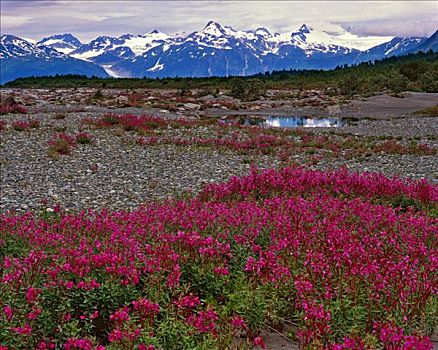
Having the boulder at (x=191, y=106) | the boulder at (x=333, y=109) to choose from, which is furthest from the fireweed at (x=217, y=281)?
the boulder at (x=191, y=106)

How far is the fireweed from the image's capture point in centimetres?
536

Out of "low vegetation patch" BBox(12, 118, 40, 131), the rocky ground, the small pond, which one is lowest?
the small pond

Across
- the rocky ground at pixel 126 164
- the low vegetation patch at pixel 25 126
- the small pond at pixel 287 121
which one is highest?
the low vegetation patch at pixel 25 126

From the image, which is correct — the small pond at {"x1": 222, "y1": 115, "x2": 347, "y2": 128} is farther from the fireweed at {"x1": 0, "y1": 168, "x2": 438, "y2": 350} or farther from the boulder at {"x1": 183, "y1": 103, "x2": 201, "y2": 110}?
the fireweed at {"x1": 0, "y1": 168, "x2": 438, "y2": 350}

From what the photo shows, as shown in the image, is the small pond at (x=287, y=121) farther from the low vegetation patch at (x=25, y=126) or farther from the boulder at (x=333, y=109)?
the low vegetation patch at (x=25, y=126)

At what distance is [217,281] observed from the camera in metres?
6.73

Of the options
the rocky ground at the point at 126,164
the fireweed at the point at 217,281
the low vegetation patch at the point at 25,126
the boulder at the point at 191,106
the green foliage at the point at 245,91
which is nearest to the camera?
the fireweed at the point at 217,281

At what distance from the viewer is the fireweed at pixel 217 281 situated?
5.36 meters

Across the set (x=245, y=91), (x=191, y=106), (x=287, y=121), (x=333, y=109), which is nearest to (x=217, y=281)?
(x=287, y=121)

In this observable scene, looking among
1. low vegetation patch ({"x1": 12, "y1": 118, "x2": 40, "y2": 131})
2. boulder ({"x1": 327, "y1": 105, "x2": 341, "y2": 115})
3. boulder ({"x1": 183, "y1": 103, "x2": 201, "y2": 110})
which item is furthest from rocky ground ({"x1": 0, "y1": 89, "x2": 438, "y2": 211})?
boulder ({"x1": 183, "y1": 103, "x2": 201, "y2": 110})

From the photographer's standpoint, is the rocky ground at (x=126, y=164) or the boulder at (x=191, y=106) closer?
the rocky ground at (x=126, y=164)

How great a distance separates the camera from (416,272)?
265 inches

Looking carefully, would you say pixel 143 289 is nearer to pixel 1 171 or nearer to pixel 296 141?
pixel 1 171

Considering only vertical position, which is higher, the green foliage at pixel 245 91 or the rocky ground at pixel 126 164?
the green foliage at pixel 245 91
